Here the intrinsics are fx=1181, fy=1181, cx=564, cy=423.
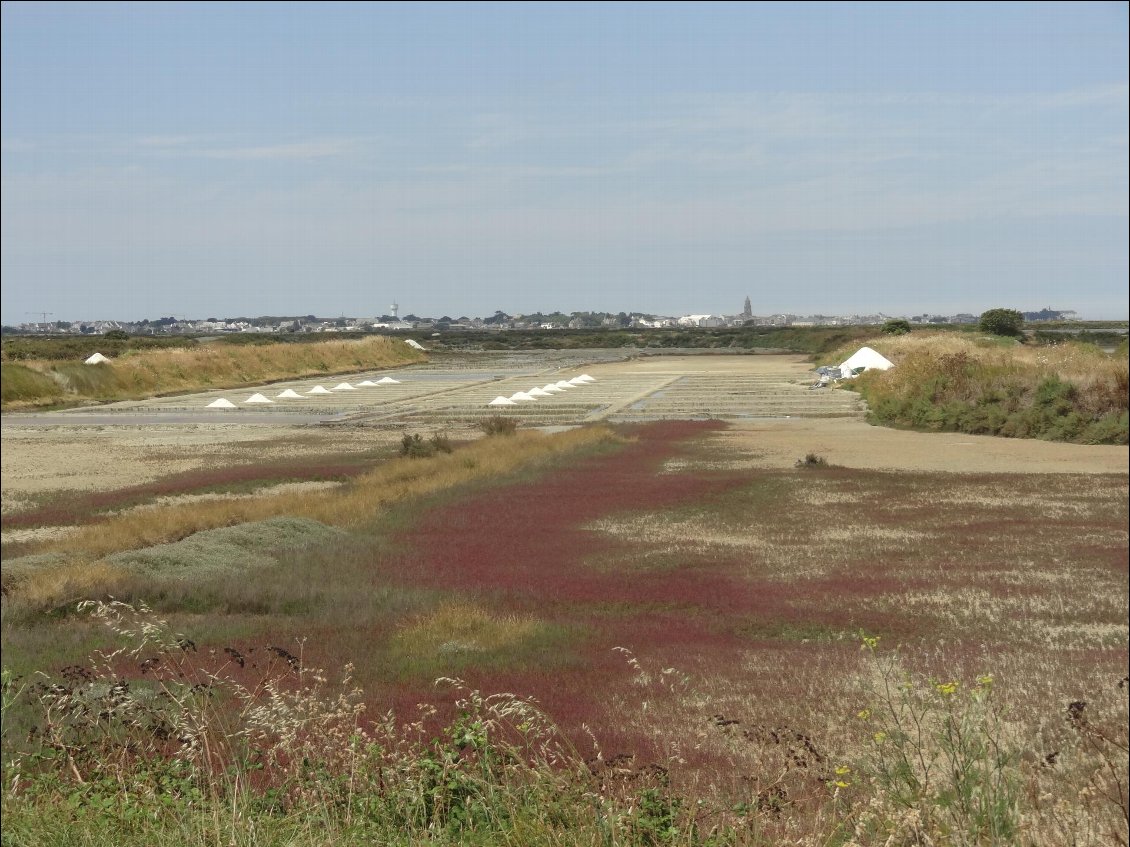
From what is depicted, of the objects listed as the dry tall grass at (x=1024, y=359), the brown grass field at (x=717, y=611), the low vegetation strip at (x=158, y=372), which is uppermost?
the dry tall grass at (x=1024, y=359)

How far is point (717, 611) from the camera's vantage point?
40.9 ft

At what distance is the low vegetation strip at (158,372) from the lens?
56.1 meters

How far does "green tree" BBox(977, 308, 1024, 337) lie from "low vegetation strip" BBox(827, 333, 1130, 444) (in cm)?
189

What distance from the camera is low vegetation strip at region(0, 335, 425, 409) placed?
5609 centimetres

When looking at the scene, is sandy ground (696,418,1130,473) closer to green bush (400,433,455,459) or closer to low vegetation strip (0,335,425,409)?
green bush (400,433,455,459)

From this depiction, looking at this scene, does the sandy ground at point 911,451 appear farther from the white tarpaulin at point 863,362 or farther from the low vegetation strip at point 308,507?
the white tarpaulin at point 863,362

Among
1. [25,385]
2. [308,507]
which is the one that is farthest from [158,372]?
[308,507]

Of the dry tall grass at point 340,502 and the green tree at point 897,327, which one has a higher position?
the green tree at point 897,327

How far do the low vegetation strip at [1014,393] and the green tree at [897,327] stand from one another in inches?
955

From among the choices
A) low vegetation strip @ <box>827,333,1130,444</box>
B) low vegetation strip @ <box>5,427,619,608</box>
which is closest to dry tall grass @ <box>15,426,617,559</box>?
low vegetation strip @ <box>5,427,619,608</box>

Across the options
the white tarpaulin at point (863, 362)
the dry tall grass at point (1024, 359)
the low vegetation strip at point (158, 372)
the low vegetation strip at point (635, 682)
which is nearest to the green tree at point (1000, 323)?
the dry tall grass at point (1024, 359)

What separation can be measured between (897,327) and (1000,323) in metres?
25.1

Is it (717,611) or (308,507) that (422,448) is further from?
(717,611)

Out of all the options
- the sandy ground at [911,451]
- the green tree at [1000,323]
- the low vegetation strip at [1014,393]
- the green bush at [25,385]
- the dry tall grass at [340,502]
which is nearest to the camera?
the dry tall grass at [340,502]
